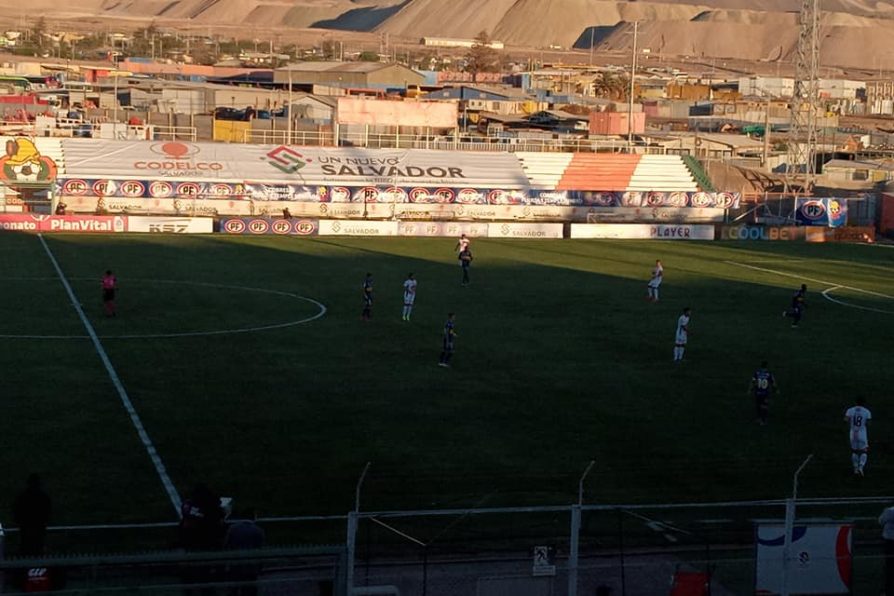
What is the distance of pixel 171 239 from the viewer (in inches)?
2534

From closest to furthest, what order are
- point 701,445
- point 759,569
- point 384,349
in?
point 759,569 → point 701,445 → point 384,349

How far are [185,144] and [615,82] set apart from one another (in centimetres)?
9588

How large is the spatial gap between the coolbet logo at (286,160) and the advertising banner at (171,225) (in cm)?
1217

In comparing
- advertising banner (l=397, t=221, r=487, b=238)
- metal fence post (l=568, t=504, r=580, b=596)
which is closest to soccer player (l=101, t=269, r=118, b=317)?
metal fence post (l=568, t=504, r=580, b=596)

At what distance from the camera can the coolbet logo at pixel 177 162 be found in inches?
3061

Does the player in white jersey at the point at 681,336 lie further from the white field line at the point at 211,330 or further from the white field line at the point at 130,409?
the white field line at the point at 130,409

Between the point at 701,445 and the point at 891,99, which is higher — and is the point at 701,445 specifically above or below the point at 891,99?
below

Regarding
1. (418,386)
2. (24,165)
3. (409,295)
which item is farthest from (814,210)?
(418,386)

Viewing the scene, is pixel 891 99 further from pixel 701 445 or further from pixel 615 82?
pixel 701 445

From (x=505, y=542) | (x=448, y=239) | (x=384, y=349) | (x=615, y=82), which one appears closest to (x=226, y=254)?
(x=448, y=239)

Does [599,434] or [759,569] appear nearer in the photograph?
[759,569]

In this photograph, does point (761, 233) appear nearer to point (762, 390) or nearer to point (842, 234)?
point (842, 234)

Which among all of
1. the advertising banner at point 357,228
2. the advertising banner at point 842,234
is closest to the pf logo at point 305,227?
the advertising banner at point 357,228

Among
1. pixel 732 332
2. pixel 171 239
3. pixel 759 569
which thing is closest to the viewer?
pixel 759 569
